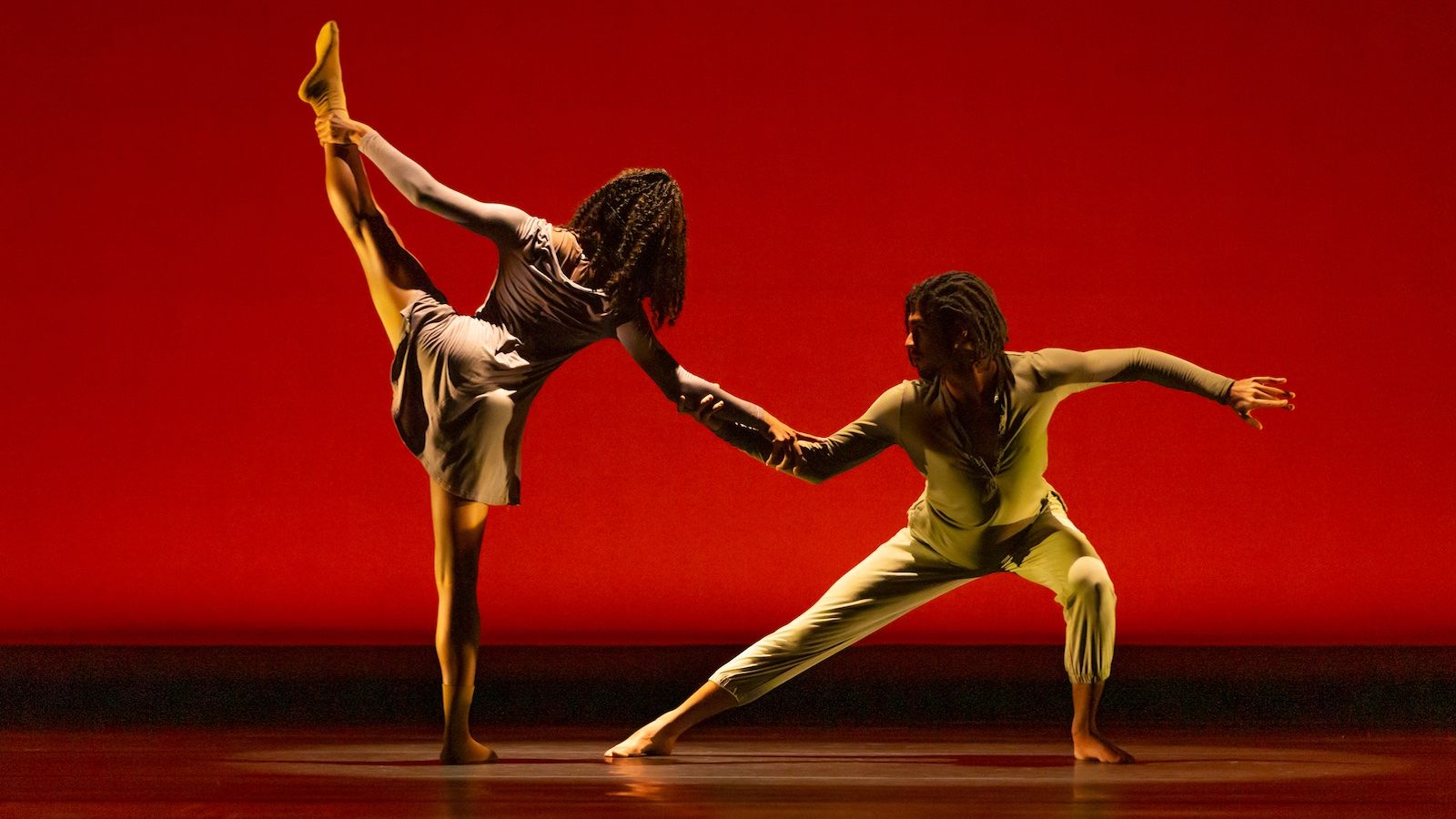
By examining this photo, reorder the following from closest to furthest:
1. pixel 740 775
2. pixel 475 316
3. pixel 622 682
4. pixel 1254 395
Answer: pixel 740 775
pixel 1254 395
pixel 475 316
pixel 622 682

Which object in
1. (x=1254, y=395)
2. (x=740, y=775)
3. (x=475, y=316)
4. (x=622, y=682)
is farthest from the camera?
(x=622, y=682)

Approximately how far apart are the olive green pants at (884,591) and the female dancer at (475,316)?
557 mm

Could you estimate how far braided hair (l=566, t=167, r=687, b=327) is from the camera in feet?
9.17

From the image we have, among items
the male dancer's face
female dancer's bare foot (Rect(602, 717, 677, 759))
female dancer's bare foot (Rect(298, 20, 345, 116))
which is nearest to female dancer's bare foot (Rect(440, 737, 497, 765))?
female dancer's bare foot (Rect(602, 717, 677, 759))

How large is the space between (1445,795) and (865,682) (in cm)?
166

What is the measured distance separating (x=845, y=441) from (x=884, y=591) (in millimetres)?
308

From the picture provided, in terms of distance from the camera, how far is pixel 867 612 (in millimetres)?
2879

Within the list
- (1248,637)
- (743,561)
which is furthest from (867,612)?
(1248,637)

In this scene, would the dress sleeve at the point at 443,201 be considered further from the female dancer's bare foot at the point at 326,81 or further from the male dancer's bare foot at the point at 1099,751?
the male dancer's bare foot at the point at 1099,751

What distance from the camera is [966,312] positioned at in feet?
8.82

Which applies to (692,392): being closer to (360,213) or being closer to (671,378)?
(671,378)

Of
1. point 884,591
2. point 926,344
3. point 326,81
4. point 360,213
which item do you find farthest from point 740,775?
point 326,81

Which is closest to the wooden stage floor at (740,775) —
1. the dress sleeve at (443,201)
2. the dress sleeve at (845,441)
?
the dress sleeve at (845,441)

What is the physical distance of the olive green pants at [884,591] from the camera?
284 cm
